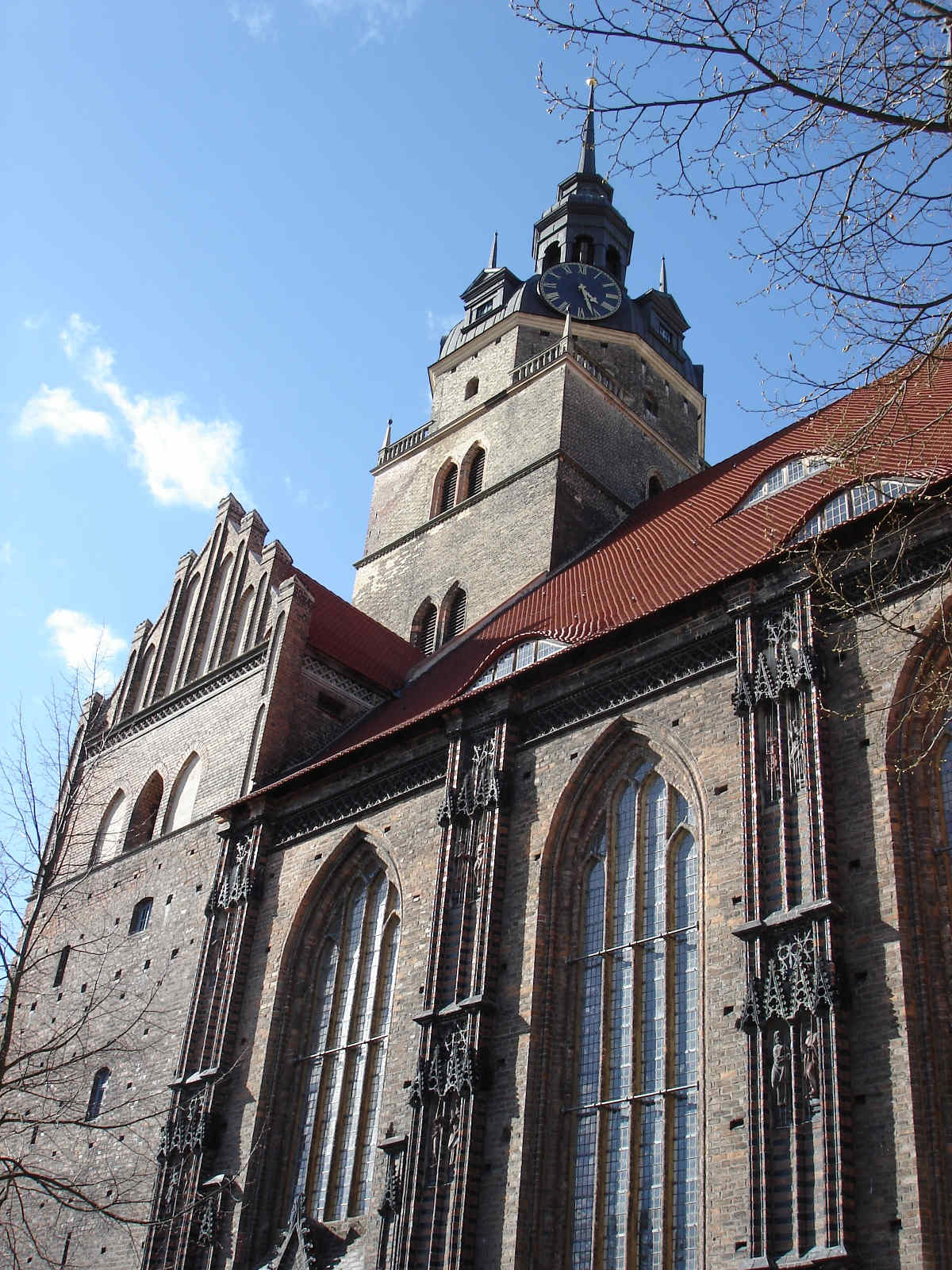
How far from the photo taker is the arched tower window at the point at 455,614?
24188 millimetres

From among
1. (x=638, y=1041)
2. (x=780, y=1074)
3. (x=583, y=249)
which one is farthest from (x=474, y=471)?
(x=780, y=1074)

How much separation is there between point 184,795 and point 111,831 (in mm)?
2099

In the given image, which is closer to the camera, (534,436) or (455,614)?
(455,614)

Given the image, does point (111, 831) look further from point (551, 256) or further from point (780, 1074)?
point (551, 256)

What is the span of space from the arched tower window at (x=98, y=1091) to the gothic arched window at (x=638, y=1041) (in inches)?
349

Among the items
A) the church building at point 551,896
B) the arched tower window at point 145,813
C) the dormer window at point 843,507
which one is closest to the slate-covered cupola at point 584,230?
the church building at point 551,896

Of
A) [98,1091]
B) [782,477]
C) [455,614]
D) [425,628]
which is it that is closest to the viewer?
[782,477]

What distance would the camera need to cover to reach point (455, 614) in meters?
24.5

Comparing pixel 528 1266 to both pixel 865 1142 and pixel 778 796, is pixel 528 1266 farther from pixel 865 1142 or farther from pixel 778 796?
pixel 778 796

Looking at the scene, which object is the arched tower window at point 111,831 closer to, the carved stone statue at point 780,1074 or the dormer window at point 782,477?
the dormer window at point 782,477

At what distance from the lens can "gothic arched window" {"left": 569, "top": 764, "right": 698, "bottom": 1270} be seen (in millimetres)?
11781

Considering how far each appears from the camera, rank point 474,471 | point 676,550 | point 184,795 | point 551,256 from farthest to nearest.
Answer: point 551,256
point 474,471
point 184,795
point 676,550

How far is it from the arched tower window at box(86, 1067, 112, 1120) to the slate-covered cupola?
20.3m

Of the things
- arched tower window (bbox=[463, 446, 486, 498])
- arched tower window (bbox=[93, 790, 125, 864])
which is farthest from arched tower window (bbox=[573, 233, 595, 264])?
arched tower window (bbox=[93, 790, 125, 864])
